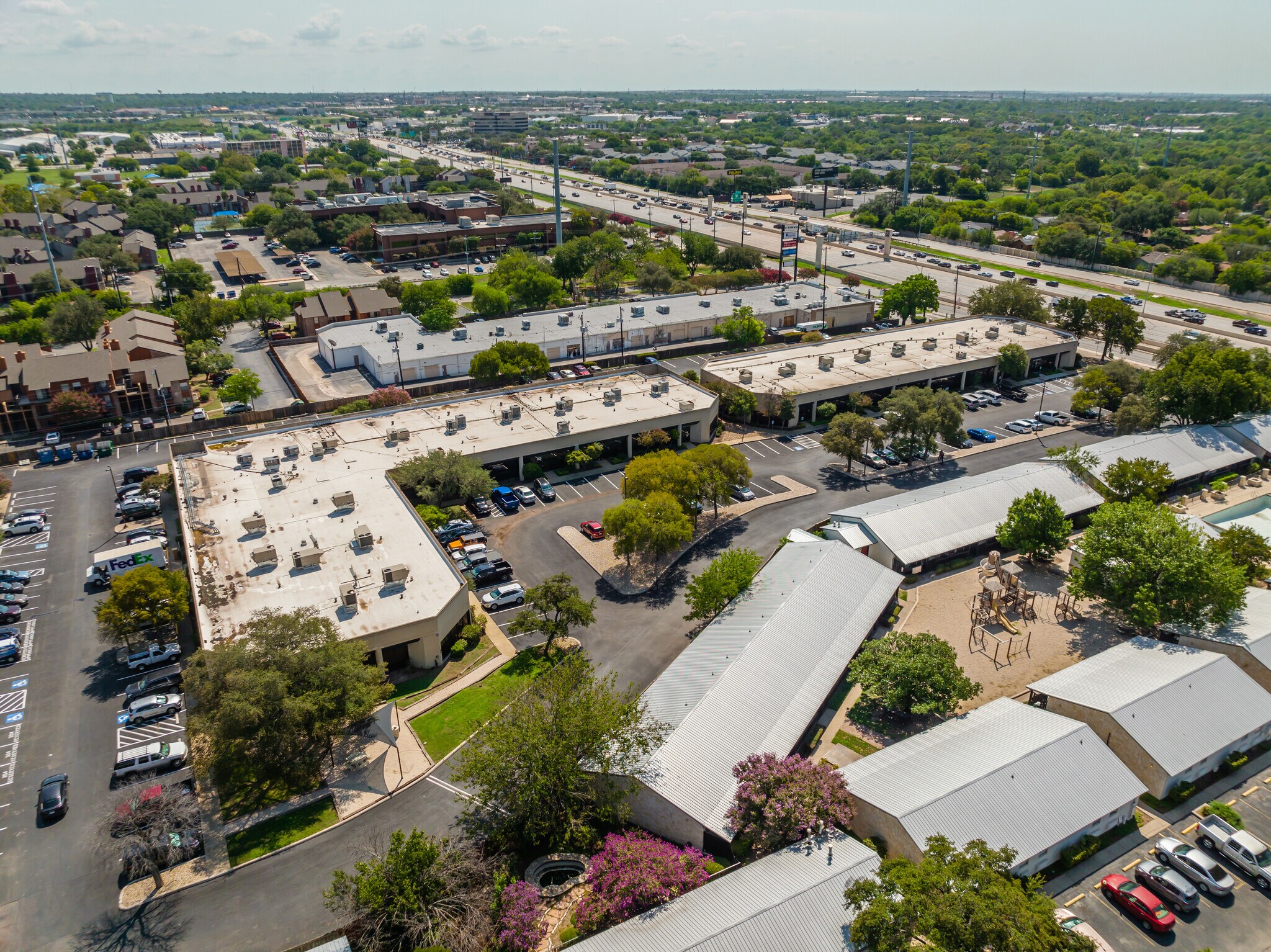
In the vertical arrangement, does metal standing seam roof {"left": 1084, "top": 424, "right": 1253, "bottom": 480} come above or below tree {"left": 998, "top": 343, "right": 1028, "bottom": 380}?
below

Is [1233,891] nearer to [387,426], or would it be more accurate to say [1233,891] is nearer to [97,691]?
[97,691]


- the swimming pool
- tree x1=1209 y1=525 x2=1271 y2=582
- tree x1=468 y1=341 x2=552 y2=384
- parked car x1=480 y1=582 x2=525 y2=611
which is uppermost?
tree x1=468 y1=341 x2=552 y2=384

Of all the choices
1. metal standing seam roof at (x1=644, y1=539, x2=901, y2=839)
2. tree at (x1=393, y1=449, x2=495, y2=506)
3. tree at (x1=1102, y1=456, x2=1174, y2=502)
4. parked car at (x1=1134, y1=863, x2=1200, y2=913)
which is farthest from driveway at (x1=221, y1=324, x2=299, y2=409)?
Answer: parked car at (x1=1134, y1=863, x2=1200, y2=913)

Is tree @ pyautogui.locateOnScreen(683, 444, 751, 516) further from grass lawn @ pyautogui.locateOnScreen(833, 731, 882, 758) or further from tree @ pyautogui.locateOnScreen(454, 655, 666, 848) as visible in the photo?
tree @ pyautogui.locateOnScreen(454, 655, 666, 848)

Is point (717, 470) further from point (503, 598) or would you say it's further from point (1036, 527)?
point (1036, 527)

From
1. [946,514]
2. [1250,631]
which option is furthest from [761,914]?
[946,514]

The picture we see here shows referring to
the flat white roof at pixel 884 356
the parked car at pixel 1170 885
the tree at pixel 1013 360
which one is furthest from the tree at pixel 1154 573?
the tree at pixel 1013 360

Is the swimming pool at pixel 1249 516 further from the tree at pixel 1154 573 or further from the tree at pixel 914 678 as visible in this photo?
the tree at pixel 914 678

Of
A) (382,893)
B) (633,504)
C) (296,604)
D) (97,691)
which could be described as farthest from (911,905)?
(97,691)
